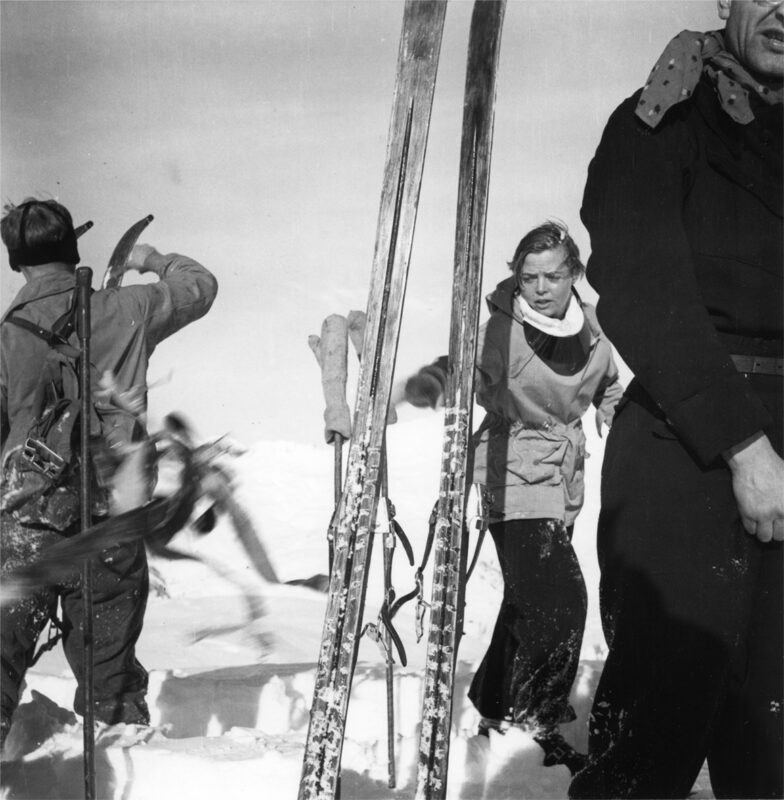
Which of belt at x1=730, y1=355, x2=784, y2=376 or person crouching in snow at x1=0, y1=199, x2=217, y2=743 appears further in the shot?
person crouching in snow at x1=0, y1=199, x2=217, y2=743

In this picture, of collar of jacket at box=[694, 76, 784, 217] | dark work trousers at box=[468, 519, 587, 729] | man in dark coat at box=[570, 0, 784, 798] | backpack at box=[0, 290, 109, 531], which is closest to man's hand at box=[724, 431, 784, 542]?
man in dark coat at box=[570, 0, 784, 798]

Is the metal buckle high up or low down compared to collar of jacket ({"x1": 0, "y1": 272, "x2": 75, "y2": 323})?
down

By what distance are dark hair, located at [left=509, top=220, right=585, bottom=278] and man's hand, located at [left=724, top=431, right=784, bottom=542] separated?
2.59 feet

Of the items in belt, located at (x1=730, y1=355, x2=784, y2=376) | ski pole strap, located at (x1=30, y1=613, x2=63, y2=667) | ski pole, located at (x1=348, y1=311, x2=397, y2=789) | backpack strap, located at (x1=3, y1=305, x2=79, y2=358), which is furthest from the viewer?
ski pole strap, located at (x1=30, y1=613, x2=63, y2=667)

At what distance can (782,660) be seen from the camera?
1537 millimetres

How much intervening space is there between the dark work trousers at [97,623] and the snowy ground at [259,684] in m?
0.04

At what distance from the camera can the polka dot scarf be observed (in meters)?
1.52

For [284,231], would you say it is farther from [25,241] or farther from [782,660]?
[782,660]

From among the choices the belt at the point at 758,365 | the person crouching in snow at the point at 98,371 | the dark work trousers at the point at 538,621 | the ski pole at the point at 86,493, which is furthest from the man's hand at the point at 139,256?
the belt at the point at 758,365

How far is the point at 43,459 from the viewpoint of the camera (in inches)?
80.3

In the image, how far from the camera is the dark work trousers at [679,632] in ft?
4.87

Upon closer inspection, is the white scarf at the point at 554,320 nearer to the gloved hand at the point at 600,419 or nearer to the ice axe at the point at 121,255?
the gloved hand at the point at 600,419

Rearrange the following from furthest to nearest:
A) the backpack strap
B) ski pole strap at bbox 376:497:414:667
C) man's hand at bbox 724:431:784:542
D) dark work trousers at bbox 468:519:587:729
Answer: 1. dark work trousers at bbox 468:519:587:729
2. the backpack strap
3. ski pole strap at bbox 376:497:414:667
4. man's hand at bbox 724:431:784:542

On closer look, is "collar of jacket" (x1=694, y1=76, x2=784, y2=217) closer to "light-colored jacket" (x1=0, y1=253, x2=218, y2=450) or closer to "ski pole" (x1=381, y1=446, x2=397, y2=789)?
"ski pole" (x1=381, y1=446, x2=397, y2=789)
